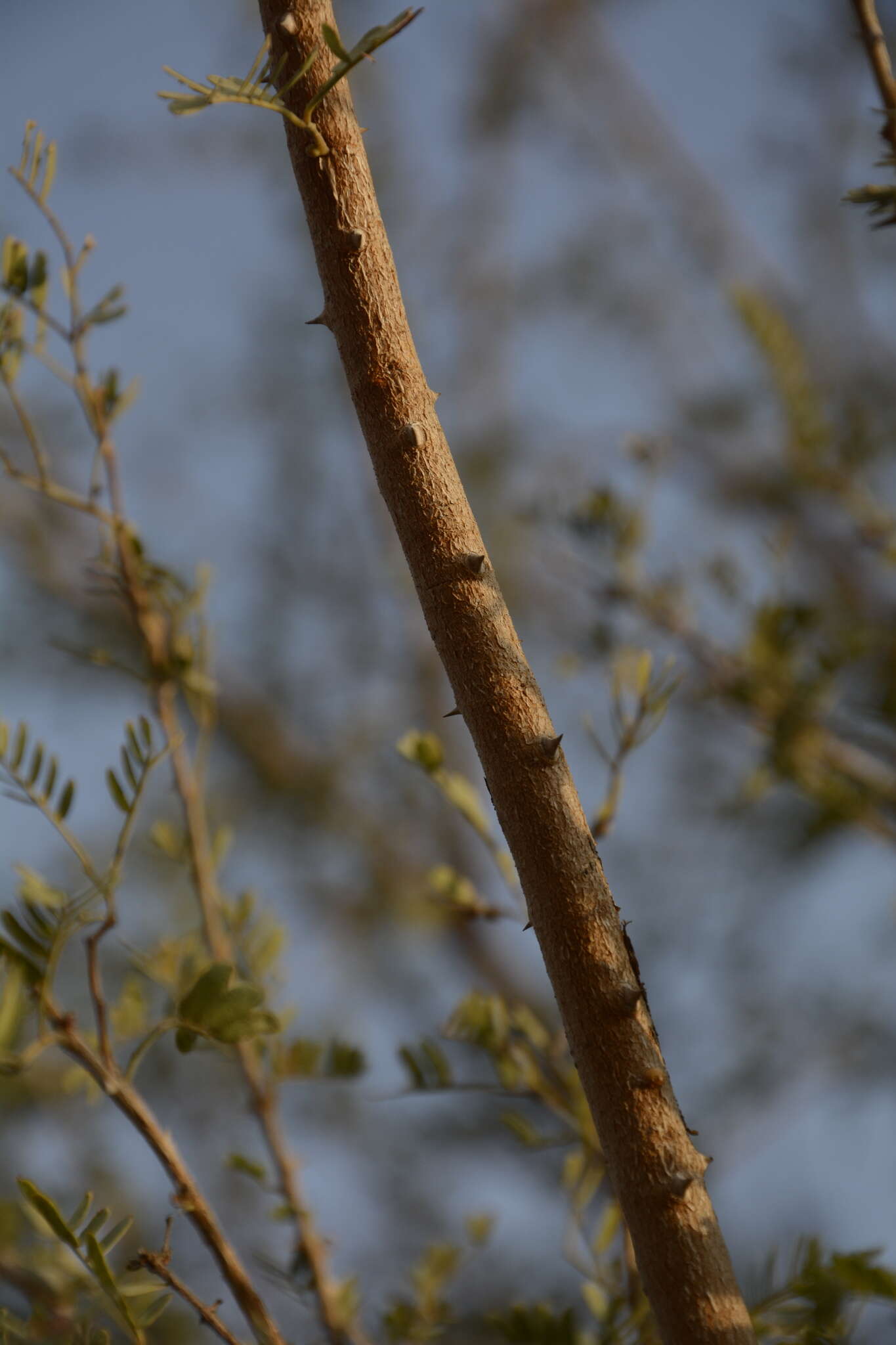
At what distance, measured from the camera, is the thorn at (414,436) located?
25 cm

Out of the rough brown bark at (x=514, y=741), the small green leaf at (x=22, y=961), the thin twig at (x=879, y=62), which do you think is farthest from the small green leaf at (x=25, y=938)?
the thin twig at (x=879, y=62)

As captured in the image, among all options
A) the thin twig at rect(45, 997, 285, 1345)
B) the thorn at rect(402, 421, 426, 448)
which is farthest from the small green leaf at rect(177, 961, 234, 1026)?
the thorn at rect(402, 421, 426, 448)

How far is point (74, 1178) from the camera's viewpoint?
678mm

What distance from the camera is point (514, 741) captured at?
0.25 meters

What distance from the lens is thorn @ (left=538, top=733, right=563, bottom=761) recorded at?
248 mm

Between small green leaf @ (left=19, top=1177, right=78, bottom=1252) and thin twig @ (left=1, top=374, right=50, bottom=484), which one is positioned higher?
thin twig @ (left=1, top=374, right=50, bottom=484)

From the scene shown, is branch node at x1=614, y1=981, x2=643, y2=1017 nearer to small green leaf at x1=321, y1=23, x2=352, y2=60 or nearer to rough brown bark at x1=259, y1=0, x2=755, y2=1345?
rough brown bark at x1=259, y1=0, x2=755, y2=1345

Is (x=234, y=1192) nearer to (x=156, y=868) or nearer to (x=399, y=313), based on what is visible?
(x=156, y=868)

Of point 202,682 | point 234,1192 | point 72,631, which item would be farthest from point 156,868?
point 72,631

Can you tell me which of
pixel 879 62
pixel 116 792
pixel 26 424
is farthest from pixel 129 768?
pixel 879 62

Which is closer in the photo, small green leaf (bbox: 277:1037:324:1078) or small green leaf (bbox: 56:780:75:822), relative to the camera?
small green leaf (bbox: 56:780:75:822)

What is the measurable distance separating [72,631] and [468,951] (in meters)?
0.80

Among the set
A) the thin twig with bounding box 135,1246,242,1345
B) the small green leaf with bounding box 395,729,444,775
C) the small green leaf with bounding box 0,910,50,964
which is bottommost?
the thin twig with bounding box 135,1246,242,1345

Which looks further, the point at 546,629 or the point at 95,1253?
the point at 546,629
